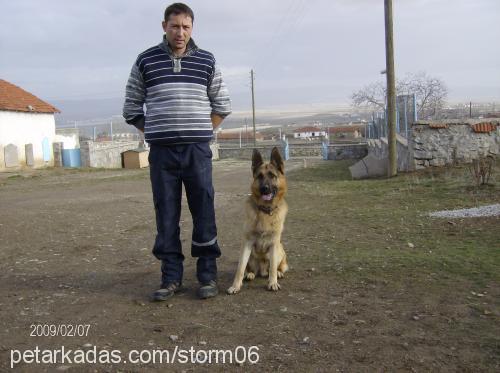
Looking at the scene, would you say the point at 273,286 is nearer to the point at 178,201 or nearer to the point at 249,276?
the point at 249,276

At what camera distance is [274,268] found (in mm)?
4355

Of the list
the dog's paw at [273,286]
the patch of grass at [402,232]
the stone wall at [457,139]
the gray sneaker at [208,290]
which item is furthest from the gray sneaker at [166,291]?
the stone wall at [457,139]

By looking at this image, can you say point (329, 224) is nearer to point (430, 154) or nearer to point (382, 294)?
point (382, 294)

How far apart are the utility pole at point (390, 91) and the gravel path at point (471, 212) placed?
23.9ft

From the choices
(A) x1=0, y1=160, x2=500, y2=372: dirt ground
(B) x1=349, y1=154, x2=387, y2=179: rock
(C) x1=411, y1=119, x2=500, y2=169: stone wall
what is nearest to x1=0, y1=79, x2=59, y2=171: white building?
(B) x1=349, y1=154, x2=387, y2=179: rock

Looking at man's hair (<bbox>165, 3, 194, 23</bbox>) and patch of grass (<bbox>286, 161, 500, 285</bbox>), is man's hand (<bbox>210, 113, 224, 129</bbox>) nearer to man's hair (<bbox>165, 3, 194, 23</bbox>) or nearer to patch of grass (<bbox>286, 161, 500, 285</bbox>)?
man's hair (<bbox>165, 3, 194, 23</bbox>)

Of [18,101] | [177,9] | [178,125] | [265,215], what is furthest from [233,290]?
[18,101]

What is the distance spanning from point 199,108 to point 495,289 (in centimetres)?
285

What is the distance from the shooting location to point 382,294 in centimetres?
402

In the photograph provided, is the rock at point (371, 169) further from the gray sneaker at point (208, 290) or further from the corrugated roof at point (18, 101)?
the corrugated roof at point (18, 101)

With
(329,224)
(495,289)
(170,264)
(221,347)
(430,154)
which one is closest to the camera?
(221,347)

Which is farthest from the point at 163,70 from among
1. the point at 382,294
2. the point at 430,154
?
the point at 430,154

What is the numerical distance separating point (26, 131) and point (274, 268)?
2638 cm

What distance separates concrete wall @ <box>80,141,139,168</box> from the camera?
27953 millimetres
